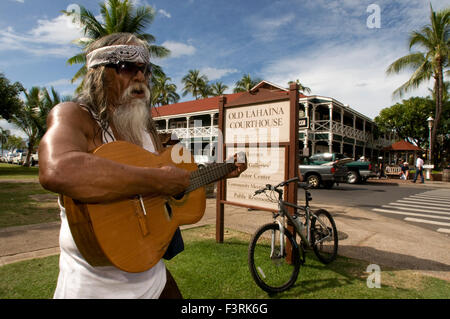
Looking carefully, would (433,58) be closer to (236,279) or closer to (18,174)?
(236,279)

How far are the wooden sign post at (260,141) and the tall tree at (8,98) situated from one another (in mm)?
24026

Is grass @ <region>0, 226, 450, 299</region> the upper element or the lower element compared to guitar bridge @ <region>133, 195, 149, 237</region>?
lower

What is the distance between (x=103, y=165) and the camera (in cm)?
77

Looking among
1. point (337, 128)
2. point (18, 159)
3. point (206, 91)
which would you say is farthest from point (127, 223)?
point (18, 159)

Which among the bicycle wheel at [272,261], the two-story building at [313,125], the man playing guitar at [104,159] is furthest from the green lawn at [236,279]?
the two-story building at [313,125]

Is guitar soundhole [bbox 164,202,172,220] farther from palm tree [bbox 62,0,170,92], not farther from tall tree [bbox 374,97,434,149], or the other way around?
tall tree [bbox 374,97,434,149]

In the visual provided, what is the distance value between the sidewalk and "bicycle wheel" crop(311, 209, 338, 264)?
38cm

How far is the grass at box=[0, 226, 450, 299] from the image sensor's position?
2654mm

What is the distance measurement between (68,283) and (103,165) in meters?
0.57

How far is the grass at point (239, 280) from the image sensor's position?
8.71ft

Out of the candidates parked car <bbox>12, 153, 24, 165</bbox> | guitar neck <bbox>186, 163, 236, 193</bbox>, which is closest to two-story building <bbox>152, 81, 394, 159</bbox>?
guitar neck <bbox>186, 163, 236, 193</bbox>

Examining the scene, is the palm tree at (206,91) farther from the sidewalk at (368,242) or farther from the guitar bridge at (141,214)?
the guitar bridge at (141,214)
